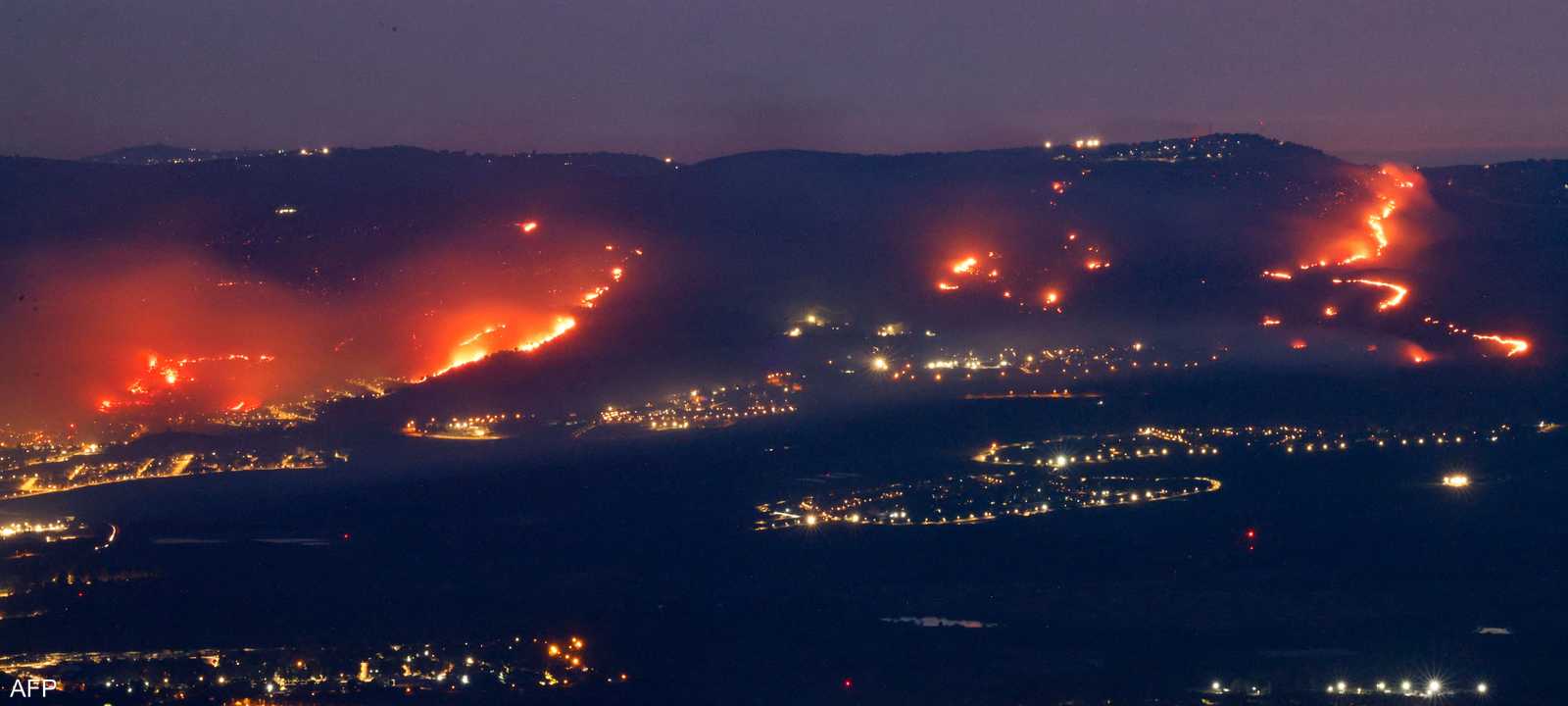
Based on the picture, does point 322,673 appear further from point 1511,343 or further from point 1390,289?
point 1390,289

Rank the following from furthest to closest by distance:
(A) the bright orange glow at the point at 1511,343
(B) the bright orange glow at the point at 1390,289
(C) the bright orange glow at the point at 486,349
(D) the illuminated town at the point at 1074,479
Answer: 1. (B) the bright orange glow at the point at 1390,289
2. (C) the bright orange glow at the point at 486,349
3. (A) the bright orange glow at the point at 1511,343
4. (D) the illuminated town at the point at 1074,479

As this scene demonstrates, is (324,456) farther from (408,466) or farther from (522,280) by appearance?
(522,280)

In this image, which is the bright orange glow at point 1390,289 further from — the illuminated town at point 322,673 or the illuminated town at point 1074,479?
the illuminated town at point 322,673

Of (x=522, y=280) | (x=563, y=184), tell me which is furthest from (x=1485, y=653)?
(x=563, y=184)

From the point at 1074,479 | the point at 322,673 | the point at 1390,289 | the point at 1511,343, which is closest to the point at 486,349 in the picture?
the point at 1074,479

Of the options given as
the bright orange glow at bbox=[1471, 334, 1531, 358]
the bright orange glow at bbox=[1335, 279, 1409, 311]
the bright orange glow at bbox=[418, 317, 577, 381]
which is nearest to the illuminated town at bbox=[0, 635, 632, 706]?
the bright orange glow at bbox=[418, 317, 577, 381]

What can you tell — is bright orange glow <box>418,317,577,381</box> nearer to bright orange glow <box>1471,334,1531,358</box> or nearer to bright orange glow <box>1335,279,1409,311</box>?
bright orange glow <box>1335,279,1409,311</box>

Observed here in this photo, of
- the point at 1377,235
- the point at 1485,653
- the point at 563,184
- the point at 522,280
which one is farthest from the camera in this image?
the point at 563,184

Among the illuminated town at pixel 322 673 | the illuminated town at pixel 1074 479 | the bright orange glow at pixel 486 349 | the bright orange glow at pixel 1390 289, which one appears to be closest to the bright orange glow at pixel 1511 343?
the bright orange glow at pixel 1390 289
